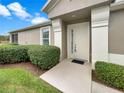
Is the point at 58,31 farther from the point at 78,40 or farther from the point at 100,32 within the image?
the point at 100,32

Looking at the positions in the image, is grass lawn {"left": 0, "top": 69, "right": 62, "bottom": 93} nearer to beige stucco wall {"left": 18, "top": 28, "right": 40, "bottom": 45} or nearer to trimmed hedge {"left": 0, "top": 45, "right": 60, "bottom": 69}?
trimmed hedge {"left": 0, "top": 45, "right": 60, "bottom": 69}

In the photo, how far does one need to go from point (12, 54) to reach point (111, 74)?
23.2 feet

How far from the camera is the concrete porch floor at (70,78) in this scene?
505cm

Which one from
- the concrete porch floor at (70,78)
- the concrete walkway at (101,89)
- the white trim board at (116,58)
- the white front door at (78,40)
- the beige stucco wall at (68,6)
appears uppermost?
the beige stucco wall at (68,6)

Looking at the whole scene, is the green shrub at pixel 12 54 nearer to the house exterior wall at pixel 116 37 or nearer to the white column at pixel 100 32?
the white column at pixel 100 32

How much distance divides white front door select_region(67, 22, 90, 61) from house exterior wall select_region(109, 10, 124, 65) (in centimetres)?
204

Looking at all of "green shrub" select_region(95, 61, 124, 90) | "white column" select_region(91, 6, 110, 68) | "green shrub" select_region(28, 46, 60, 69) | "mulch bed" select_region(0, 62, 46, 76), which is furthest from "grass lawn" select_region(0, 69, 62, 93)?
"white column" select_region(91, 6, 110, 68)

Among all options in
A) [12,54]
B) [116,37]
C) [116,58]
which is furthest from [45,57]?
[116,37]

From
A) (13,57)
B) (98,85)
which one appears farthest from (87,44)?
(13,57)

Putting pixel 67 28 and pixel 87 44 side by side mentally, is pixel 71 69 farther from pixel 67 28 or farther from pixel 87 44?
pixel 67 28

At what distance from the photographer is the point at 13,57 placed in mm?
8844

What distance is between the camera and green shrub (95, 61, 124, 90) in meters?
4.90

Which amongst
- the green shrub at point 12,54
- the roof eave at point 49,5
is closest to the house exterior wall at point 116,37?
the roof eave at point 49,5

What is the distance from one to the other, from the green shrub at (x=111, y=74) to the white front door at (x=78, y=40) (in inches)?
110
